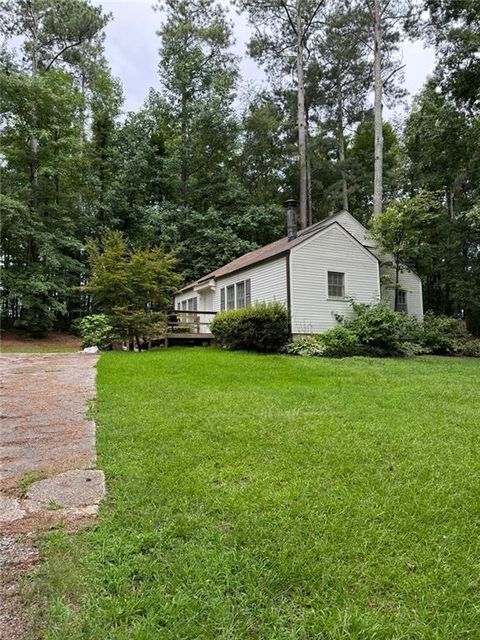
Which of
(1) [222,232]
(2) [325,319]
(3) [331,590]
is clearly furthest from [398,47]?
(3) [331,590]

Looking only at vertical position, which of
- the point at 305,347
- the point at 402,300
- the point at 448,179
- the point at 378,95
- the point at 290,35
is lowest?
the point at 305,347

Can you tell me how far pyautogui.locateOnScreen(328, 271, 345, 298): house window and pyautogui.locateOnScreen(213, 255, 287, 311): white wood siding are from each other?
1.65 metres

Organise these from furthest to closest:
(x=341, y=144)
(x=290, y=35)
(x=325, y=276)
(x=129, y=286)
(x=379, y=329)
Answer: (x=341, y=144) < (x=290, y=35) < (x=325, y=276) < (x=129, y=286) < (x=379, y=329)

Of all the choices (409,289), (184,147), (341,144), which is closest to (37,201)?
(184,147)

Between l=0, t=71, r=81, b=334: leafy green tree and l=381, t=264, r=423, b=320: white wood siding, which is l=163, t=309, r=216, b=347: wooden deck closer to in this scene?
l=0, t=71, r=81, b=334: leafy green tree

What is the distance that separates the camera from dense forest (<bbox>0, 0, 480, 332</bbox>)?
56.7ft

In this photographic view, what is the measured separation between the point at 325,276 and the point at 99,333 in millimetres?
7320

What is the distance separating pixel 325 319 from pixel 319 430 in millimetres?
9424

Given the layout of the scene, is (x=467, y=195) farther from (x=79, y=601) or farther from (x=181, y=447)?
(x=79, y=601)

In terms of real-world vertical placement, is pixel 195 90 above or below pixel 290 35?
below

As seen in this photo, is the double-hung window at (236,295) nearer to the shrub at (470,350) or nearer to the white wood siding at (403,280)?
the white wood siding at (403,280)

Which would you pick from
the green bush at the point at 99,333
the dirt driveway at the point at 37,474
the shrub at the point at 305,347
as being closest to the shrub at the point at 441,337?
the shrub at the point at 305,347

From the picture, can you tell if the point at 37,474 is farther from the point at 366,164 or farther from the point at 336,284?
the point at 366,164

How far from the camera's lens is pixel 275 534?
2.15m
